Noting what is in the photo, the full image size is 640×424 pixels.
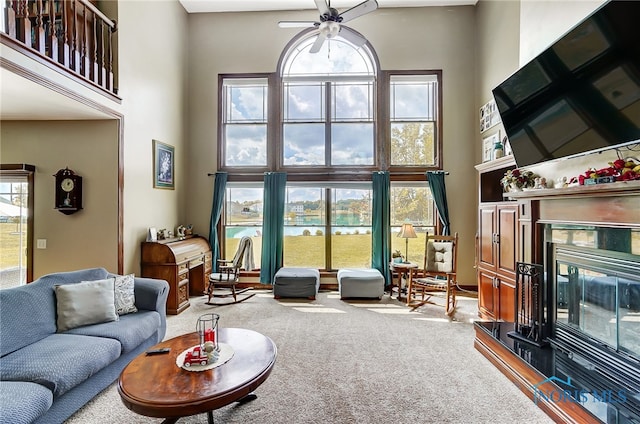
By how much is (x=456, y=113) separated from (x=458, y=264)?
2.77 meters

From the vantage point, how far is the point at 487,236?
410cm

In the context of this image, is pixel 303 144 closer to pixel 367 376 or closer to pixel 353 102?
pixel 353 102

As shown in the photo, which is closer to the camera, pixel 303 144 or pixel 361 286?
pixel 361 286

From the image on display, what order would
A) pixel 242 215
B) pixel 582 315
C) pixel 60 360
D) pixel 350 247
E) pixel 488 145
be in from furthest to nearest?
pixel 242 215, pixel 350 247, pixel 488 145, pixel 582 315, pixel 60 360

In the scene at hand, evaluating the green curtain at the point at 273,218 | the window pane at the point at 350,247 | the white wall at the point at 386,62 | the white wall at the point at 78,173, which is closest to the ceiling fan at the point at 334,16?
the white wall at the point at 386,62

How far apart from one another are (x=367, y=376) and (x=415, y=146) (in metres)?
4.35

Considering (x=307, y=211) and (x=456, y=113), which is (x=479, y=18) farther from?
(x=307, y=211)

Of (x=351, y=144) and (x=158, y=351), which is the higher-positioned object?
(x=351, y=144)

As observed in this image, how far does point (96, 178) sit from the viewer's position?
392 cm

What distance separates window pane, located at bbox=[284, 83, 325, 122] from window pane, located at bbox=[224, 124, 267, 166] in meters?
0.61

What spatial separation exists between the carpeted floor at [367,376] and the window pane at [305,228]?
1599mm

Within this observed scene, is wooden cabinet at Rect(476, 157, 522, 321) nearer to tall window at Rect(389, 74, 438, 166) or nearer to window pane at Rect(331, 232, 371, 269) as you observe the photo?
tall window at Rect(389, 74, 438, 166)

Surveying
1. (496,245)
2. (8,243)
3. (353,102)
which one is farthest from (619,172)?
(8,243)

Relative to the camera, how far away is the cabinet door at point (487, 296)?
12.8 ft
